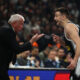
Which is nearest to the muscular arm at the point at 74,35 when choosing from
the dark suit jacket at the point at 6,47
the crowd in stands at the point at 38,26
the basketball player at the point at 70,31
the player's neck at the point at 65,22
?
the basketball player at the point at 70,31

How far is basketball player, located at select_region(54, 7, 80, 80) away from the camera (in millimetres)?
6197

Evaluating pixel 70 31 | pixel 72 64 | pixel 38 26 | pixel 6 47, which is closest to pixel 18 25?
pixel 6 47

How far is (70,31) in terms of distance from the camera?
6.54 metres

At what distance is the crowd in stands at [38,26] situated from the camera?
1103cm

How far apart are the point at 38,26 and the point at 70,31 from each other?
28.8 ft

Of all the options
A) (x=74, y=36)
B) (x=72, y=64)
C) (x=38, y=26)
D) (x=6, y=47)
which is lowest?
(x=38, y=26)

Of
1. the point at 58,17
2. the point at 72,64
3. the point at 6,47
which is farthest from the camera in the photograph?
the point at 58,17

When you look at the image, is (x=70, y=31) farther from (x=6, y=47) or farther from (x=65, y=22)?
(x=6, y=47)

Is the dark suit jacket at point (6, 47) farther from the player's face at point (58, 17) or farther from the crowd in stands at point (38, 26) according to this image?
the crowd in stands at point (38, 26)

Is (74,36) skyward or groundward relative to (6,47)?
groundward

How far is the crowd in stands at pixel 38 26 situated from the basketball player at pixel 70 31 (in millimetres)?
3275

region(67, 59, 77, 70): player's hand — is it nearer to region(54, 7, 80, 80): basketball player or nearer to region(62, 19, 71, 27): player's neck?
region(54, 7, 80, 80): basketball player

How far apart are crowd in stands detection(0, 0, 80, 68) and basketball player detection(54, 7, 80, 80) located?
129 inches

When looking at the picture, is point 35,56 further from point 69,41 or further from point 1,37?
point 1,37
